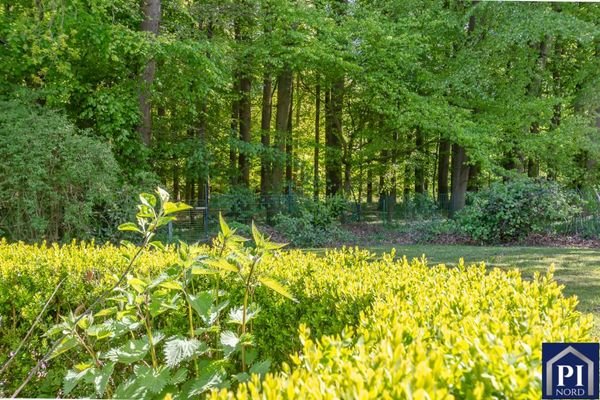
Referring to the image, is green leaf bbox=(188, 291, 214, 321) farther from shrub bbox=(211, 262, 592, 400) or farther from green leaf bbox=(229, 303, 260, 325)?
shrub bbox=(211, 262, 592, 400)

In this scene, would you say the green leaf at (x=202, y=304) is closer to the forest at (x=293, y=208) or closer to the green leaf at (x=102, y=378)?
the forest at (x=293, y=208)

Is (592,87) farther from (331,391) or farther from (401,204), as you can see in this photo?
(331,391)

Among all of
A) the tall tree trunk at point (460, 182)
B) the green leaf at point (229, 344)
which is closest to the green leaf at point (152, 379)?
the green leaf at point (229, 344)

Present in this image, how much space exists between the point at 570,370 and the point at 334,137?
1563 centimetres

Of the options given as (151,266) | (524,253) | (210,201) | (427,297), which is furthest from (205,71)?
(427,297)

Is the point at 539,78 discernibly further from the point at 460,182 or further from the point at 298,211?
the point at 298,211

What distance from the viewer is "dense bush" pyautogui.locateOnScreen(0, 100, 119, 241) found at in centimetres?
757

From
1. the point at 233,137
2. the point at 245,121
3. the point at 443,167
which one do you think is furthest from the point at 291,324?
the point at 443,167


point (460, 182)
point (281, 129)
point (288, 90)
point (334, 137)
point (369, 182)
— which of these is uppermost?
point (288, 90)

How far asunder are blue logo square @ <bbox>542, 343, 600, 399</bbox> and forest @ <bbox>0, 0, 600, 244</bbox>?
23.9ft

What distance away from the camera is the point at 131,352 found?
218cm

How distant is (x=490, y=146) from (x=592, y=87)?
440cm

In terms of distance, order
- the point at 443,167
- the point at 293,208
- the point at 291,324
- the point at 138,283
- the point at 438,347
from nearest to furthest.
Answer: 1. the point at 438,347
2. the point at 138,283
3. the point at 291,324
4. the point at 293,208
5. the point at 443,167

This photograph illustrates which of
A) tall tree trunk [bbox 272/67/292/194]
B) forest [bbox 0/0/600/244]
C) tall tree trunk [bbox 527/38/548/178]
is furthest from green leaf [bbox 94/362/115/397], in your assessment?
tall tree trunk [bbox 527/38/548/178]
